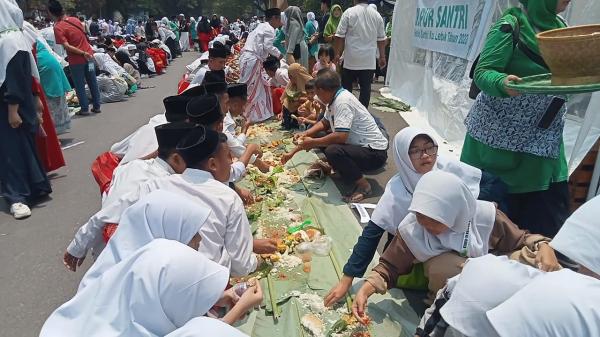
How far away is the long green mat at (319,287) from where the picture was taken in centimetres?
246

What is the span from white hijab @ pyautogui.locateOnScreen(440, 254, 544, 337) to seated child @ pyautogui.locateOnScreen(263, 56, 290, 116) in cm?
618

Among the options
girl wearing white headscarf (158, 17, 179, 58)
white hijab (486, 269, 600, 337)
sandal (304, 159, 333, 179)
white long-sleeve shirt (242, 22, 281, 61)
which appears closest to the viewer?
white hijab (486, 269, 600, 337)

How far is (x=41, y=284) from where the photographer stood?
3.07m

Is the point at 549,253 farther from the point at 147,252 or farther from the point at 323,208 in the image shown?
the point at 323,208

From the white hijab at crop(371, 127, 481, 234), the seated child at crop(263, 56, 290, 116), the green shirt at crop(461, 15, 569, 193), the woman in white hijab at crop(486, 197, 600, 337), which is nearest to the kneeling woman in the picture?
the woman in white hijab at crop(486, 197, 600, 337)

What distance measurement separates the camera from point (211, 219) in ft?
7.27

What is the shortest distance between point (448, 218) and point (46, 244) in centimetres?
318

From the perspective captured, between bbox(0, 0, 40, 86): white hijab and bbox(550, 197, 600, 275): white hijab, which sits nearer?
bbox(550, 197, 600, 275): white hijab

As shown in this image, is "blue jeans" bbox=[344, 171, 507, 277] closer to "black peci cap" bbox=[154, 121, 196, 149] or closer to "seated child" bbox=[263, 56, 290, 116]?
"black peci cap" bbox=[154, 121, 196, 149]

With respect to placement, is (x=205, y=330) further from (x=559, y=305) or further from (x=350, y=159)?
(x=350, y=159)

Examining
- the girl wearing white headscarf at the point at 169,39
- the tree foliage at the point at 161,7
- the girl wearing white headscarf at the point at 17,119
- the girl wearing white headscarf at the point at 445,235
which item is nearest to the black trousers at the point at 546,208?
the girl wearing white headscarf at the point at 445,235

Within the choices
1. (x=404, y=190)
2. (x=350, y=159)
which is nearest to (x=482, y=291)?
(x=404, y=190)

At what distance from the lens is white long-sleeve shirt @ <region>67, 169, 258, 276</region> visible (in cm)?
223

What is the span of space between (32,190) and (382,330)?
12.3 feet
